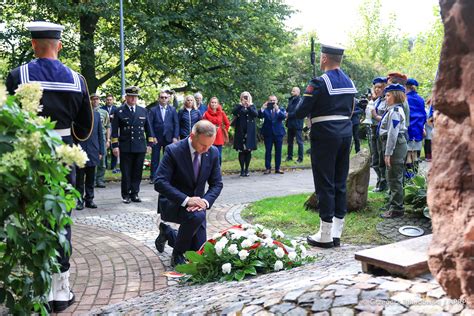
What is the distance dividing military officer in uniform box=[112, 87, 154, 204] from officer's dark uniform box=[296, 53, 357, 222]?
4499 mm

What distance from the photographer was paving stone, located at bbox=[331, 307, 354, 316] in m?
3.06

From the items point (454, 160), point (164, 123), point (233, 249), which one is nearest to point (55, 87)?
point (233, 249)

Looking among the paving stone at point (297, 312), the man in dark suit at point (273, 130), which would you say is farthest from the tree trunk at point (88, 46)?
the paving stone at point (297, 312)

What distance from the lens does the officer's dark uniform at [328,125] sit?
230 inches

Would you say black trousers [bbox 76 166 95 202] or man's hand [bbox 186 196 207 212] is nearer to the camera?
man's hand [bbox 186 196 207 212]

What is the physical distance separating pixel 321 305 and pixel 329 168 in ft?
9.27

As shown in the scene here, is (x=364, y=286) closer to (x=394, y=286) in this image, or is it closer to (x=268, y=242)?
(x=394, y=286)

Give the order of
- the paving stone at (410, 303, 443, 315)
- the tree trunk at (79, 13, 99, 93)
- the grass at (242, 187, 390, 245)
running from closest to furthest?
the paving stone at (410, 303, 443, 315) < the grass at (242, 187, 390, 245) < the tree trunk at (79, 13, 99, 93)

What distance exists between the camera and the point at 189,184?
17.8 ft

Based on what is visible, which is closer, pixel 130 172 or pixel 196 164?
pixel 196 164

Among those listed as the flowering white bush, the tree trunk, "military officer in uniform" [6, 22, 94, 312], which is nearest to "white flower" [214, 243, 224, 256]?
the flowering white bush

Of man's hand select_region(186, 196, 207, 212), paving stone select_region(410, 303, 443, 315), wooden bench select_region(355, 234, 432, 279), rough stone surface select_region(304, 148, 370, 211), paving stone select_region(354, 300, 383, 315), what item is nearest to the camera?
paving stone select_region(410, 303, 443, 315)

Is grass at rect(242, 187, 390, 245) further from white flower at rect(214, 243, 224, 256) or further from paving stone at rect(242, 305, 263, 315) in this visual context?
paving stone at rect(242, 305, 263, 315)

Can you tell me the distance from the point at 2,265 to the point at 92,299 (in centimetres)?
177
